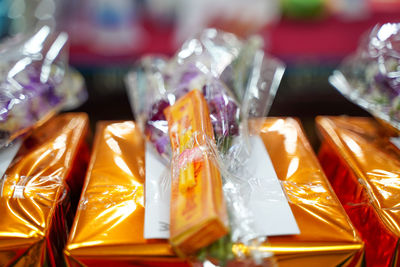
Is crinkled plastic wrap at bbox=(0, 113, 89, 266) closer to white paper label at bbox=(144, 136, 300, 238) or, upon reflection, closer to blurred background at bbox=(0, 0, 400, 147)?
white paper label at bbox=(144, 136, 300, 238)

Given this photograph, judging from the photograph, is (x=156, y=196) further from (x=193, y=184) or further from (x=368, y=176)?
(x=368, y=176)

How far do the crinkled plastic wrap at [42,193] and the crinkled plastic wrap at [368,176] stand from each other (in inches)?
18.0

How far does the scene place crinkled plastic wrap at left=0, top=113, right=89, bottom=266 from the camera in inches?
21.2

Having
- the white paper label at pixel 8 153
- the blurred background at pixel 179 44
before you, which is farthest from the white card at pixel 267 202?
the blurred background at pixel 179 44

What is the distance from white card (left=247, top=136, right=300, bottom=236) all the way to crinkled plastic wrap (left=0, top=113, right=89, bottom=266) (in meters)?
0.29

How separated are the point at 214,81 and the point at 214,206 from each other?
31 centimetres

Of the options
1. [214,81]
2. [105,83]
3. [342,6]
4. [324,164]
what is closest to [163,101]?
[214,81]

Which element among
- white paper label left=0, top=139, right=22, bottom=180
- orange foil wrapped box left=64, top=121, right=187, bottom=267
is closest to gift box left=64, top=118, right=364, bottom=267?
orange foil wrapped box left=64, top=121, right=187, bottom=267

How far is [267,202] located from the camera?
585 mm

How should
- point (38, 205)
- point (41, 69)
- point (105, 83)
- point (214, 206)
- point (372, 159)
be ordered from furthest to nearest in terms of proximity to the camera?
point (105, 83), point (41, 69), point (372, 159), point (38, 205), point (214, 206)

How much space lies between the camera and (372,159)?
691mm

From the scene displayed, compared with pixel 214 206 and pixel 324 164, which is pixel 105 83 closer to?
pixel 324 164

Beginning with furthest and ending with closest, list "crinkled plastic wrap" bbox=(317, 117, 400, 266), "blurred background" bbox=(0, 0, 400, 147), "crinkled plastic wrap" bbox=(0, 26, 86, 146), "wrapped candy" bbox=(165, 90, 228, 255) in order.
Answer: "blurred background" bbox=(0, 0, 400, 147) → "crinkled plastic wrap" bbox=(0, 26, 86, 146) → "crinkled plastic wrap" bbox=(317, 117, 400, 266) → "wrapped candy" bbox=(165, 90, 228, 255)

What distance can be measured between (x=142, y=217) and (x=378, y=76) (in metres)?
0.51
